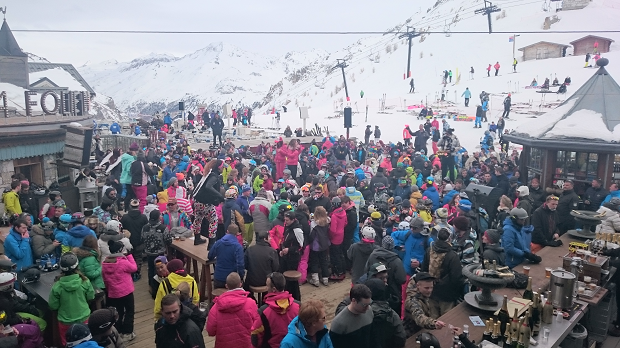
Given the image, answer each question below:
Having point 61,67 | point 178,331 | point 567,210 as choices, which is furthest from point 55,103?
point 61,67

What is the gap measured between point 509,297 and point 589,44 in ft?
138

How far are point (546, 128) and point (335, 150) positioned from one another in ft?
25.1

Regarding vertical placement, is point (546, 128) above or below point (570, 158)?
above

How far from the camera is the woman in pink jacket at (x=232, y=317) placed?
460 centimetres

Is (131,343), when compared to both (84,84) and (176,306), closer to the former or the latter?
(176,306)

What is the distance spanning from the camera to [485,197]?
32.8 ft

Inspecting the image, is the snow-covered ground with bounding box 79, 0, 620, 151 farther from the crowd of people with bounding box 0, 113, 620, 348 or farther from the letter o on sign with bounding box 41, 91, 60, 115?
the letter o on sign with bounding box 41, 91, 60, 115

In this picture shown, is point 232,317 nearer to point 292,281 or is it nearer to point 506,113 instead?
point 292,281

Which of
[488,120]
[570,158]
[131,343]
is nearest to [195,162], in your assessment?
[131,343]

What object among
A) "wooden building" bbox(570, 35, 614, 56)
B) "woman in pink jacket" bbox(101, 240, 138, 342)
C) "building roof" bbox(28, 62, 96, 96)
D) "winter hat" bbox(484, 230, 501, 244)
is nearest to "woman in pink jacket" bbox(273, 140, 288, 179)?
"woman in pink jacket" bbox(101, 240, 138, 342)

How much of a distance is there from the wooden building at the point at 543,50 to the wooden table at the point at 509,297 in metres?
39.5

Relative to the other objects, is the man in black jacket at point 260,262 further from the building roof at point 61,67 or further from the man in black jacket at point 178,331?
the building roof at point 61,67

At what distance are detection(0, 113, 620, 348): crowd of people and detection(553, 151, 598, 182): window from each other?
738 millimetres

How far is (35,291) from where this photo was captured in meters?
5.67
